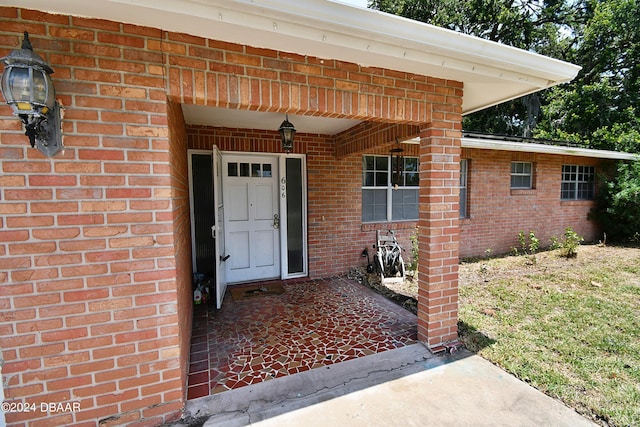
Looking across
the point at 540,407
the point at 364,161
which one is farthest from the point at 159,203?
the point at 364,161

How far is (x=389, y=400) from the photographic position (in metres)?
2.24

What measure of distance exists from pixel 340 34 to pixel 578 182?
32.5ft

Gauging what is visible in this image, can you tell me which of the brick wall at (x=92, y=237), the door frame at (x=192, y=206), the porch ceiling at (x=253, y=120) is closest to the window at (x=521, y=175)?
the porch ceiling at (x=253, y=120)

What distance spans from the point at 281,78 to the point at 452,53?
1359 mm

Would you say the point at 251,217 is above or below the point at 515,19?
below

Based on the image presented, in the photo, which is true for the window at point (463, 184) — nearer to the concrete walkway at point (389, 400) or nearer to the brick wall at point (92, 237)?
the concrete walkway at point (389, 400)

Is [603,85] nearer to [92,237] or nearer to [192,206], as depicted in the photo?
[192,206]

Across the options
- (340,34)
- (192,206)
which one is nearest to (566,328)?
(340,34)

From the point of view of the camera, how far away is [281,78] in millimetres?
2164

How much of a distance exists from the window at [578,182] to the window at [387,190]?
17.0 feet

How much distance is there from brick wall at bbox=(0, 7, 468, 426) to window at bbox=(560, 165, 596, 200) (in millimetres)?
9471

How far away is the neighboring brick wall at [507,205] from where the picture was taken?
21.7ft

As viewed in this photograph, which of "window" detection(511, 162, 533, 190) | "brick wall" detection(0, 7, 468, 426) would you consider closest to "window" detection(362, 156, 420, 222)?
"window" detection(511, 162, 533, 190)

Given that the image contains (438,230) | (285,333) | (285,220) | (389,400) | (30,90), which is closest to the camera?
(30,90)
